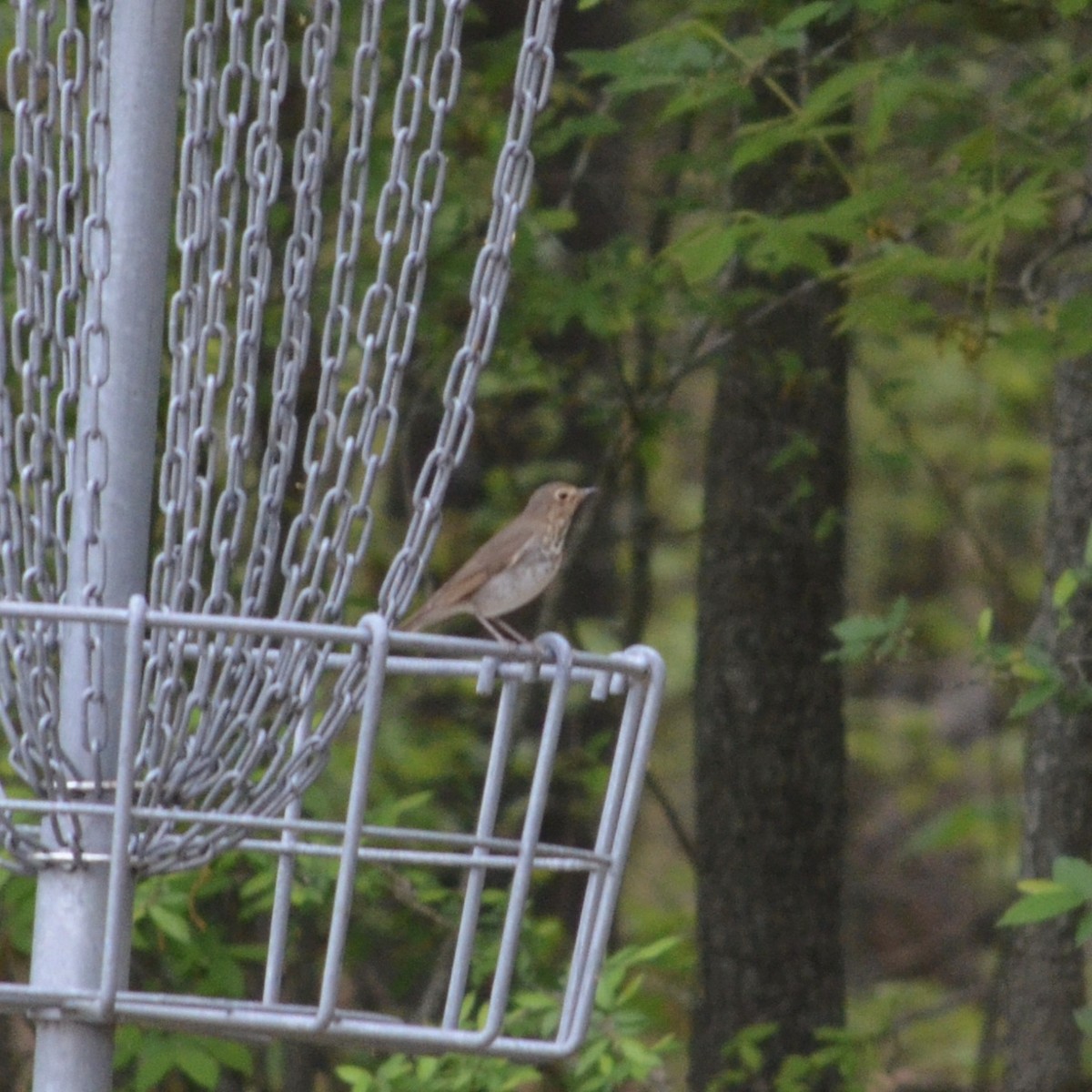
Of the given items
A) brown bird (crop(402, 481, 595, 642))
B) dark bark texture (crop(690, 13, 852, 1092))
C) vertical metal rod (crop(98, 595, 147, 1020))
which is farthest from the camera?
dark bark texture (crop(690, 13, 852, 1092))

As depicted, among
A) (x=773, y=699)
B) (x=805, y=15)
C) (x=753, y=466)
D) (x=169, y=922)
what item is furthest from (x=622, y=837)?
(x=753, y=466)

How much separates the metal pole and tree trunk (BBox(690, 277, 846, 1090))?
3.93m

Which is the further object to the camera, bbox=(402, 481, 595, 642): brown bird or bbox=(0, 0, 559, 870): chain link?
bbox=(402, 481, 595, 642): brown bird

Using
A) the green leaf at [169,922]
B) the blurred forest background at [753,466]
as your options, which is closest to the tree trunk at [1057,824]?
the blurred forest background at [753,466]

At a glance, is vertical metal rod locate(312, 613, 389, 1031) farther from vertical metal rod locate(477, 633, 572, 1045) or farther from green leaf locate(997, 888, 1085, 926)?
green leaf locate(997, 888, 1085, 926)

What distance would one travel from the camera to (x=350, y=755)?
6094 millimetres

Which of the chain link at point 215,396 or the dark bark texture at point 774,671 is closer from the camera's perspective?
the chain link at point 215,396

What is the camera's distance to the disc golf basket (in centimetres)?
208

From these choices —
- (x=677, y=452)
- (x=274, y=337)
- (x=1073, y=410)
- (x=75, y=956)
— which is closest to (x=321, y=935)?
(x=274, y=337)

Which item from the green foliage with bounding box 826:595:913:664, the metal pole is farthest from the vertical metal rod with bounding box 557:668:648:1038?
the green foliage with bounding box 826:595:913:664

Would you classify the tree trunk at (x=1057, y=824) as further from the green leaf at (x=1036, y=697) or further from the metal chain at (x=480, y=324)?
the metal chain at (x=480, y=324)

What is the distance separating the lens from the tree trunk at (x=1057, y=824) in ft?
16.3

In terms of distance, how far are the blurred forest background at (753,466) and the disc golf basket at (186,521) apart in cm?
181

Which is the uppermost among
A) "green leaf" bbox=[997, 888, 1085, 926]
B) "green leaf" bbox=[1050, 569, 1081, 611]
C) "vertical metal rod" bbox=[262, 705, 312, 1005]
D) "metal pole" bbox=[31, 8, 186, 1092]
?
"metal pole" bbox=[31, 8, 186, 1092]
